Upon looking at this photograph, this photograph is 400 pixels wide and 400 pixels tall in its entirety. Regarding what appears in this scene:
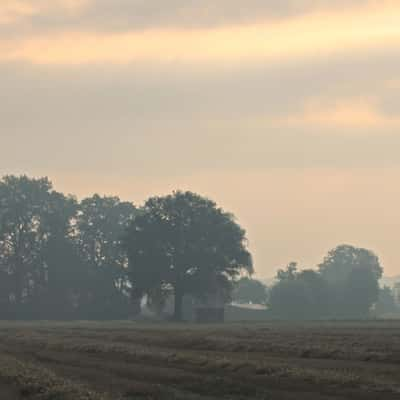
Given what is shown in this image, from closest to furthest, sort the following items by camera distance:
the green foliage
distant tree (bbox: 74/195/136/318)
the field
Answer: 1. the field
2. distant tree (bbox: 74/195/136/318)
3. the green foliage

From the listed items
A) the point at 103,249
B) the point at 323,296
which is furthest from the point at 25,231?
the point at 323,296

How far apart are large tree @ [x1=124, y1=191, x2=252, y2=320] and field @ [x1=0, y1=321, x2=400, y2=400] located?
7182 centimetres

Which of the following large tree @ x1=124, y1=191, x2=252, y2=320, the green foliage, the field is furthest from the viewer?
the green foliage

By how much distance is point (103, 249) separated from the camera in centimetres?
18538

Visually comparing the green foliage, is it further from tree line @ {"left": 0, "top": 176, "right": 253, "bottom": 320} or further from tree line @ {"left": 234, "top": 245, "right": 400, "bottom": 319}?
tree line @ {"left": 0, "top": 176, "right": 253, "bottom": 320}

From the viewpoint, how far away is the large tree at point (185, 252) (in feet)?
482

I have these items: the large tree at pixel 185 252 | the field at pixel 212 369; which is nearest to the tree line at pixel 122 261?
the large tree at pixel 185 252

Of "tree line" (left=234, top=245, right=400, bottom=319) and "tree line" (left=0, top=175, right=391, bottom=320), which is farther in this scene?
"tree line" (left=234, top=245, right=400, bottom=319)

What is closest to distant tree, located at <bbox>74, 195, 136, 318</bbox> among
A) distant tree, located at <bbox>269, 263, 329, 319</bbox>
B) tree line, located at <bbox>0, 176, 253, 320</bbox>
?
tree line, located at <bbox>0, 176, 253, 320</bbox>

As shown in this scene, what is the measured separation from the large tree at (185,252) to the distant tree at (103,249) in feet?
60.0

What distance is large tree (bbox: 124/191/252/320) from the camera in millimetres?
146875

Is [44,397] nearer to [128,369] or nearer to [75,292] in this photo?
[128,369]

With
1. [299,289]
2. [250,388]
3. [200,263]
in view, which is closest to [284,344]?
[250,388]

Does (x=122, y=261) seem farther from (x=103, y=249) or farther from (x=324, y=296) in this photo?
(x=324, y=296)
